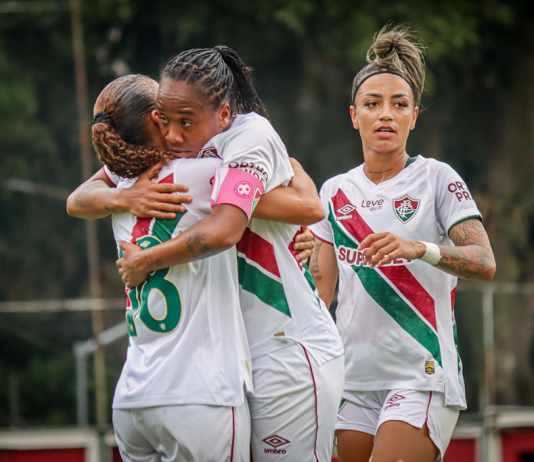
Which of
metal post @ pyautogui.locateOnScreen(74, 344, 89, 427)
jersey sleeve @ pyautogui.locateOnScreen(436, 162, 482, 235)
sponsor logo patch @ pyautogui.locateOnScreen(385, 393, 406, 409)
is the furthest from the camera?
metal post @ pyautogui.locateOnScreen(74, 344, 89, 427)

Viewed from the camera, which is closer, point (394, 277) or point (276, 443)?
point (276, 443)

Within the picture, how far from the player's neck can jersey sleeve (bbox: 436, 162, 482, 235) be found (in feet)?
0.74

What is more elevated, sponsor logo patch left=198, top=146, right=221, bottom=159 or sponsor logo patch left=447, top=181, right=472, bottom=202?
sponsor logo patch left=447, top=181, right=472, bottom=202

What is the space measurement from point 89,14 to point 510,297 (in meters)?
6.06

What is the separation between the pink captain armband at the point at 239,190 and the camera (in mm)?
3719

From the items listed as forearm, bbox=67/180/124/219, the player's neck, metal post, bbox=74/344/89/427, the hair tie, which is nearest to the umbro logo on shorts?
forearm, bbox=67/180/124/219

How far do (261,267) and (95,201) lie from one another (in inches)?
24.4

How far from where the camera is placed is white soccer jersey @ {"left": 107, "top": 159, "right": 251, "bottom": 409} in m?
3.74

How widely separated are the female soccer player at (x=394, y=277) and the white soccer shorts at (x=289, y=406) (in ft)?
2.52

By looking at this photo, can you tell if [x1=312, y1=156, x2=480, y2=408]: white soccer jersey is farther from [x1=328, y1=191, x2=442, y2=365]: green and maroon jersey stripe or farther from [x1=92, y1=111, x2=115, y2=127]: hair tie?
[x1=92, y1=111, x2=115, y2=127]: hair tie

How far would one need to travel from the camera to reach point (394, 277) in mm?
4941

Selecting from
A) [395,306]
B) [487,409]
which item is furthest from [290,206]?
[487,409]

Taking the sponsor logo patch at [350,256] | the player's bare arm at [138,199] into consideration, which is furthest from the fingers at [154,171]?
the sponsor logo patch at [350,256]

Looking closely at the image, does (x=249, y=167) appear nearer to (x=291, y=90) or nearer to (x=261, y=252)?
(x=261, y=252)
